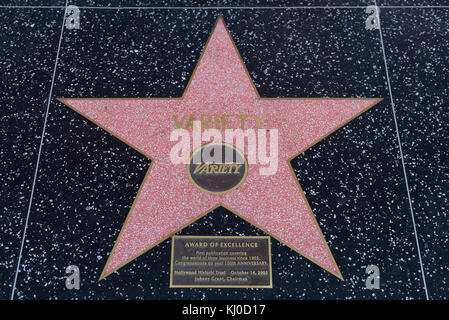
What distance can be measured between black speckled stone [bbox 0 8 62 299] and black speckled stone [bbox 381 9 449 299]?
151cm

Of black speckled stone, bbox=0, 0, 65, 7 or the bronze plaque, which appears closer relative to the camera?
the bronze plaque

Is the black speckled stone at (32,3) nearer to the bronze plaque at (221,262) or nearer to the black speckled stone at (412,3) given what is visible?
the bronze plaque at (221,262)

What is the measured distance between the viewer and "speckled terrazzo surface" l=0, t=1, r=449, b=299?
132 centimetres

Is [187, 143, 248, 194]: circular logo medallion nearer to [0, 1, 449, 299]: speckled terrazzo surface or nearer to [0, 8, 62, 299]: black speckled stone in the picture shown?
[0, 1, 449, 299]: speckled terrazzo surface

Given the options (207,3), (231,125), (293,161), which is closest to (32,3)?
(207,3)

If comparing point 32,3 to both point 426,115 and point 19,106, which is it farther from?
point 426,115

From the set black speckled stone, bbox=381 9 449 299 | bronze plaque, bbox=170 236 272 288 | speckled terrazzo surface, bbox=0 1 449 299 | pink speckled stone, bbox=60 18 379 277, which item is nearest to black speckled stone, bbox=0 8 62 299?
speckled terrazzo surface, bbox=0 1 449 299

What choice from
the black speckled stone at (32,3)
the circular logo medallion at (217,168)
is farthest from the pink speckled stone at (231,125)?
the black speckled stone at (32,3)

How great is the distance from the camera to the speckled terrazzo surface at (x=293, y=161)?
4.32 feet

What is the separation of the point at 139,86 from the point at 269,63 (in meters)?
0.58

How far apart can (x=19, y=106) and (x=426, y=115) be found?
172 cm

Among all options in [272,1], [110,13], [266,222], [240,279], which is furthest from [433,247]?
[110,13]

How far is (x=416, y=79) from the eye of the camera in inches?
62.7
